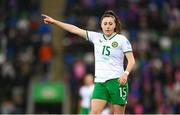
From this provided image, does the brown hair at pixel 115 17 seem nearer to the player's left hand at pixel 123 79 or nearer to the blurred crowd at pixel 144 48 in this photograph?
the player's left hand at pixel 123 79

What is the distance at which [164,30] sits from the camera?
24797 mm

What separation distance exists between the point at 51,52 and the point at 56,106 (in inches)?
80.4

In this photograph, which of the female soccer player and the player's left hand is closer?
the player's left hand

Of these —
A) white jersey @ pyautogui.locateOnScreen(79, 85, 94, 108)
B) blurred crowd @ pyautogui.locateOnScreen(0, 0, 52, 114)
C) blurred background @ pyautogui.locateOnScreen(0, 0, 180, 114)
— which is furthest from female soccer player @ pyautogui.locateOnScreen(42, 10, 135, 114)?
blurred crowd @ pyautogui.locateOnScreen(0, 0, 52, 114)

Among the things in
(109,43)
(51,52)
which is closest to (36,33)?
(51,52)

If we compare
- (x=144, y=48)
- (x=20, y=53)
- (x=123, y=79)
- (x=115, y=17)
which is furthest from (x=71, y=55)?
(x=123, y=79)

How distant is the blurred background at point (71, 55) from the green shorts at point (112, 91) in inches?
360

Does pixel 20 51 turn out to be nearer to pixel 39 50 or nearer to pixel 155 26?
pixel 39 50

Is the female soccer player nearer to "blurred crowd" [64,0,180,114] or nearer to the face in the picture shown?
the face

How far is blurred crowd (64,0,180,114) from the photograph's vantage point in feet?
71.8

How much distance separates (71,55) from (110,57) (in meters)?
12.9

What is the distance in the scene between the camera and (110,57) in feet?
36.5

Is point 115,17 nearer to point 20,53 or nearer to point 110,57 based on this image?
point 110,57

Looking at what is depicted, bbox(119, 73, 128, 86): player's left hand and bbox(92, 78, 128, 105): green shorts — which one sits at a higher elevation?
bbox(119, 73, 128, 86): player's left hand
